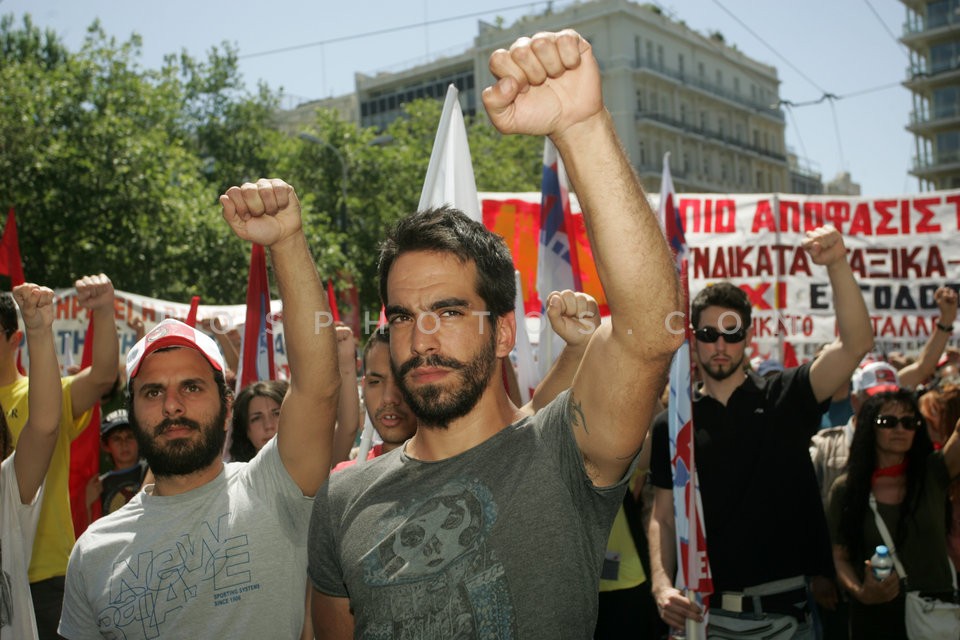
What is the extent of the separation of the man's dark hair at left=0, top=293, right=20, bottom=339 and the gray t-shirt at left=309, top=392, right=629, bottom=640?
273 cm

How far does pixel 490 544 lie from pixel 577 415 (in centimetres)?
32

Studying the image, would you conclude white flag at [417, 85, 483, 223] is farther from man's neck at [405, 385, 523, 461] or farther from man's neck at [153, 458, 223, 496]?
man's neck at [405, 385, 523, 461]

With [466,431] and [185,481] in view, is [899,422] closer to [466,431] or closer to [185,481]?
[466,431]

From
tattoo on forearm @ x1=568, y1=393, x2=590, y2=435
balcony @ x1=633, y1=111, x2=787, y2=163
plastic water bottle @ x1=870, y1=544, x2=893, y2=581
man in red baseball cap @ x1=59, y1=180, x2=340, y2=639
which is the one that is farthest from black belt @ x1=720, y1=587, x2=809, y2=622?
balcony @ x1=633, y1=111, x2=787, y2=163

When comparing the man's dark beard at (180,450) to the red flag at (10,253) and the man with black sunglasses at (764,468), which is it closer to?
the man with black sunglasses at (764,468)

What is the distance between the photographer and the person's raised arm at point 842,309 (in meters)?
3.89

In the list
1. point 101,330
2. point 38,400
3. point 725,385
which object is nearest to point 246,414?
point 101,330

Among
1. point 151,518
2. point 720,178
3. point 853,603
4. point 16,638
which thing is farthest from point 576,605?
point 720,178

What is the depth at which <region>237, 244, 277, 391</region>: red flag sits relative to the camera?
5.91 m

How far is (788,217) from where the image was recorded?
8.04 m

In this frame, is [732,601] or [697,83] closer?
[732,601]

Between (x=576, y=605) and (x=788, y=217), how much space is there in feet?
21.3

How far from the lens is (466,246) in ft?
7.78

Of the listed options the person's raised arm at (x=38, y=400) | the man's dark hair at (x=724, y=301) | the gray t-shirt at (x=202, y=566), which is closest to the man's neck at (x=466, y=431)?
the gray t-shirt at (x=202, y=566)
